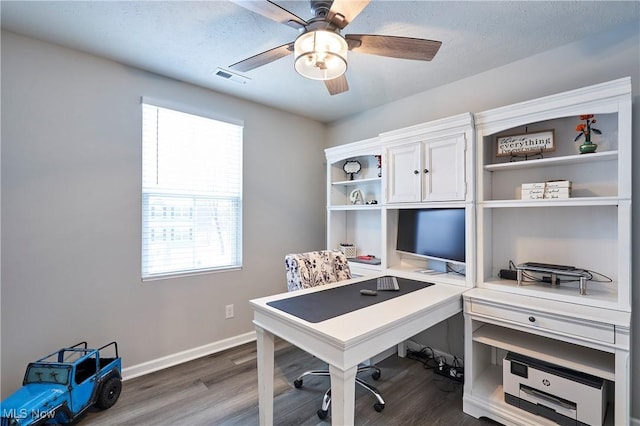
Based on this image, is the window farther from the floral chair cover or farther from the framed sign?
the framed sign

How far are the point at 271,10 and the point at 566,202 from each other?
2.04 meters

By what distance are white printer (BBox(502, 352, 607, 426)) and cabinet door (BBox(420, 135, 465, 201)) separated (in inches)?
47.0

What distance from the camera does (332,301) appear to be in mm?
1843

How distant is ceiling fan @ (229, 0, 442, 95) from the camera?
54.2 inches

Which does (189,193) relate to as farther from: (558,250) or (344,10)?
(558,250)

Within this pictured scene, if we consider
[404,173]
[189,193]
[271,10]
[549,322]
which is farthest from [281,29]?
[549,322]

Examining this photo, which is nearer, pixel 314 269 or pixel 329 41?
pixel 329 41

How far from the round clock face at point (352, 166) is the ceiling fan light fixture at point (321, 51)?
185cm

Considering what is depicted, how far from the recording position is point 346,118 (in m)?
3.70

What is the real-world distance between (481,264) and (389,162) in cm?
114

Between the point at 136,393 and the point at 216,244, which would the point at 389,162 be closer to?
the point at 216,244

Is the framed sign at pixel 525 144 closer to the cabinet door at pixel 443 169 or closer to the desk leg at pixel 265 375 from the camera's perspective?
the cabinet door at pixel 443 169

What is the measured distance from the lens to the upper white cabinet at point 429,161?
2273mm

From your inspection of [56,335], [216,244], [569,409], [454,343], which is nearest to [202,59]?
[216,244]
